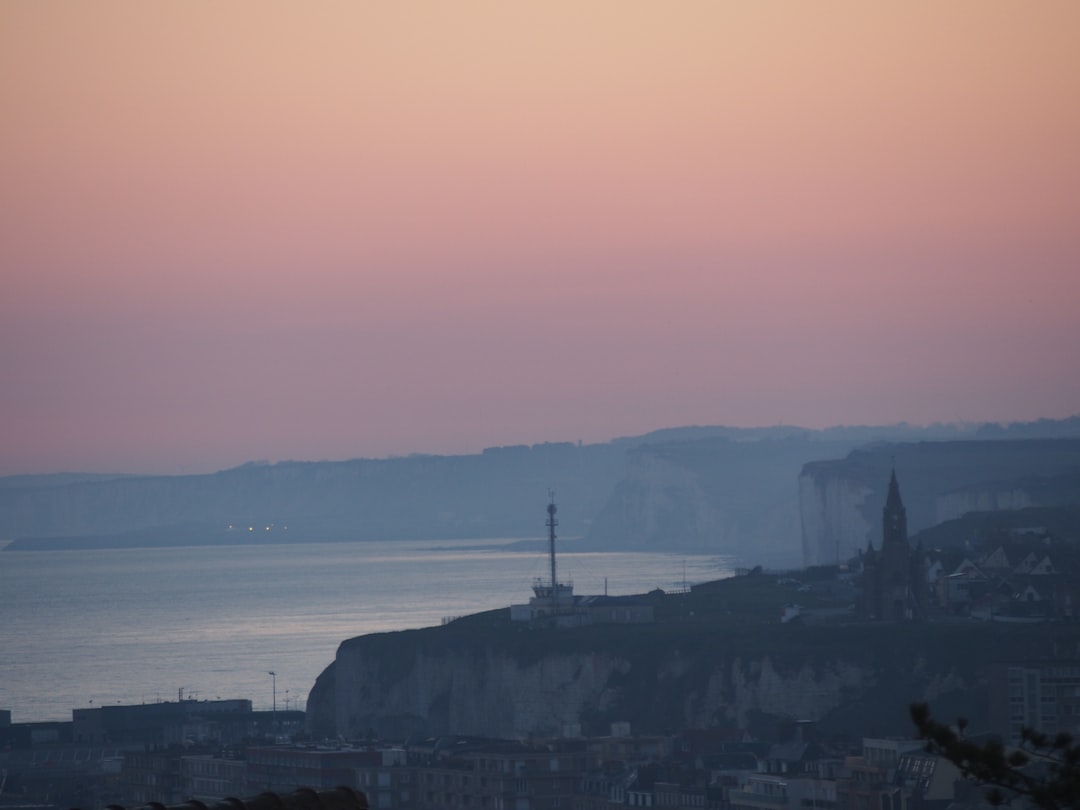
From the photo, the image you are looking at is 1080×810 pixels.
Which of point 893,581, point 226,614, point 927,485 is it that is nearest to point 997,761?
point 893,581

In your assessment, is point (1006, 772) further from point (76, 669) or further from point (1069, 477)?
point (1069, 477)

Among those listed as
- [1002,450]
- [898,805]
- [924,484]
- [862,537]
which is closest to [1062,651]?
[898,805]

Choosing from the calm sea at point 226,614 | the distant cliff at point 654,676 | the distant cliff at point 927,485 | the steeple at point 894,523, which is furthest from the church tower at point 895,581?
the distant cliff at point 927,485

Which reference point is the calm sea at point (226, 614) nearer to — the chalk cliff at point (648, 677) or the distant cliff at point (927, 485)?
the chalk cliff at point (648, 677)

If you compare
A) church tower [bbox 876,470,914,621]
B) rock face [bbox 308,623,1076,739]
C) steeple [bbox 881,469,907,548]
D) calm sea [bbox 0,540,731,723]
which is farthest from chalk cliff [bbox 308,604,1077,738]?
calm sea [bbox 0,540,731,723]

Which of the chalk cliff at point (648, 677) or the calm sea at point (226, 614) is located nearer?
the chalk cliff at point (648, 677)
